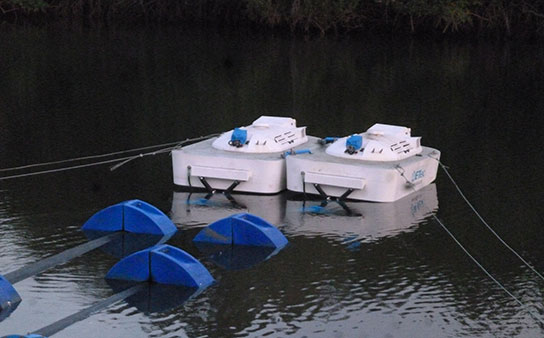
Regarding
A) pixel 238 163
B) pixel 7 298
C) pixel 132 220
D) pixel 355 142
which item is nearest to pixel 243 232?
pixel 132 220

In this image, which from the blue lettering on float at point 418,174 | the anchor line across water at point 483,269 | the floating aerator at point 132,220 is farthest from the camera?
the blue lettering on float at point 418,174

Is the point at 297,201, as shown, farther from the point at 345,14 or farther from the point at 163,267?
the point at 345,14

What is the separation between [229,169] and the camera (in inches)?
582

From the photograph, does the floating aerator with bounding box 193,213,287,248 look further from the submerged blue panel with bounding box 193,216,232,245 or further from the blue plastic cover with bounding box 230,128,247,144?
the blue plastic cover with bounding box 230,128,247,144

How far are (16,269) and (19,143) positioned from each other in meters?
7.35

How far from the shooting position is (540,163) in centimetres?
1773

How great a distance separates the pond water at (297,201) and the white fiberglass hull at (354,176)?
0.23m

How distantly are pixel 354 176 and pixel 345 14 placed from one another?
2539 centimetres

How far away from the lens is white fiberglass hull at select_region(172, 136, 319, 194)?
48.4ft

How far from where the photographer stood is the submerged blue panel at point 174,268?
11109mm

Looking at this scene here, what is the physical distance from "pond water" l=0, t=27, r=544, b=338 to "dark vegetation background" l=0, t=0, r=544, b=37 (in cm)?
616

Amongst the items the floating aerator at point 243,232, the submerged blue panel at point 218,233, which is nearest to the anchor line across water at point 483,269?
the floating aerator at point 243,232

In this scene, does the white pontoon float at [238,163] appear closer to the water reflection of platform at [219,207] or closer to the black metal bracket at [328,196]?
the water reflection of platform at [219,207]

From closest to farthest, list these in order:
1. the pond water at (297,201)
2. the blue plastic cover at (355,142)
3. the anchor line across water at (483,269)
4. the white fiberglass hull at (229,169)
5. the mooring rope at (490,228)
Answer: the pond water at (297,201), the anchor line across water at (483,269), the mooring rope at (490,228), the blue plastic cover at (355,142), the white fiberglass hull at (229,169)
